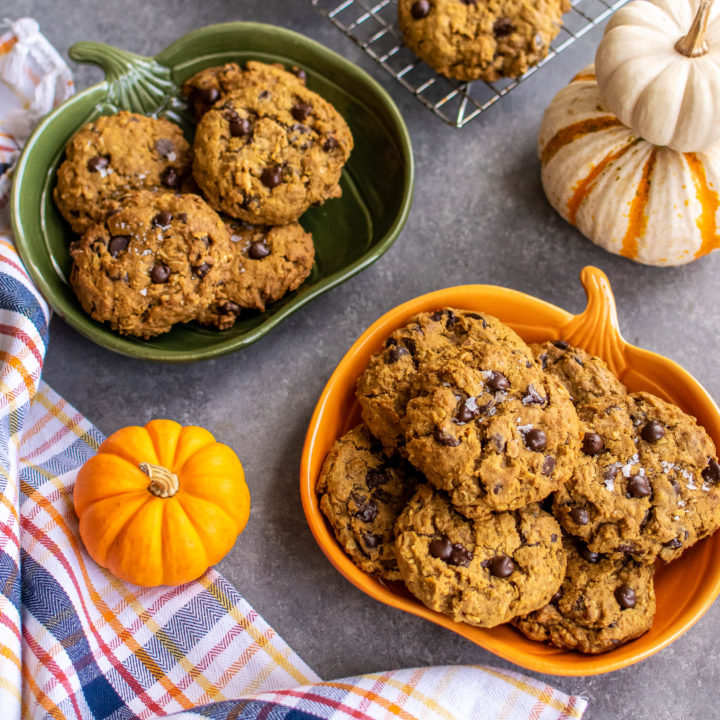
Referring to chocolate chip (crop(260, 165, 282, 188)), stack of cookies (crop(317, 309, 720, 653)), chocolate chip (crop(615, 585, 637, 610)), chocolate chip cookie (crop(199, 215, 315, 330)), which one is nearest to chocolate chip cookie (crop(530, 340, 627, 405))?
stack of cookies (crop(317, 309, 720, 653))

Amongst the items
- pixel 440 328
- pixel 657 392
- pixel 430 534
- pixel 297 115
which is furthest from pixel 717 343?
pixel 297 115

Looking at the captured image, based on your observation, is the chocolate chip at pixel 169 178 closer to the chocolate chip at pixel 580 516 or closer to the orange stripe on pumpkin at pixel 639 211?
the orange stripe on pumpkin at pixel 639 211

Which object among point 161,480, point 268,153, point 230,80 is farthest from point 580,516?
point 230,80

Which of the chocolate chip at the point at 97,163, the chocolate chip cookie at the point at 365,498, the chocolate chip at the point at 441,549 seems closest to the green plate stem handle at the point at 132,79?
the chocolate chip at the point at 97,163

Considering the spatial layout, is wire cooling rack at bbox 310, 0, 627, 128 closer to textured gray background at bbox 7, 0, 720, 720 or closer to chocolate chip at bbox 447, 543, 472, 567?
textured gray background at bbox 7, 0, 720, 720

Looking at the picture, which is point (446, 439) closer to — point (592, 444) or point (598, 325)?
point (592, 444)

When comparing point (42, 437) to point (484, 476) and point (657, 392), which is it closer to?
point (484, 476)
